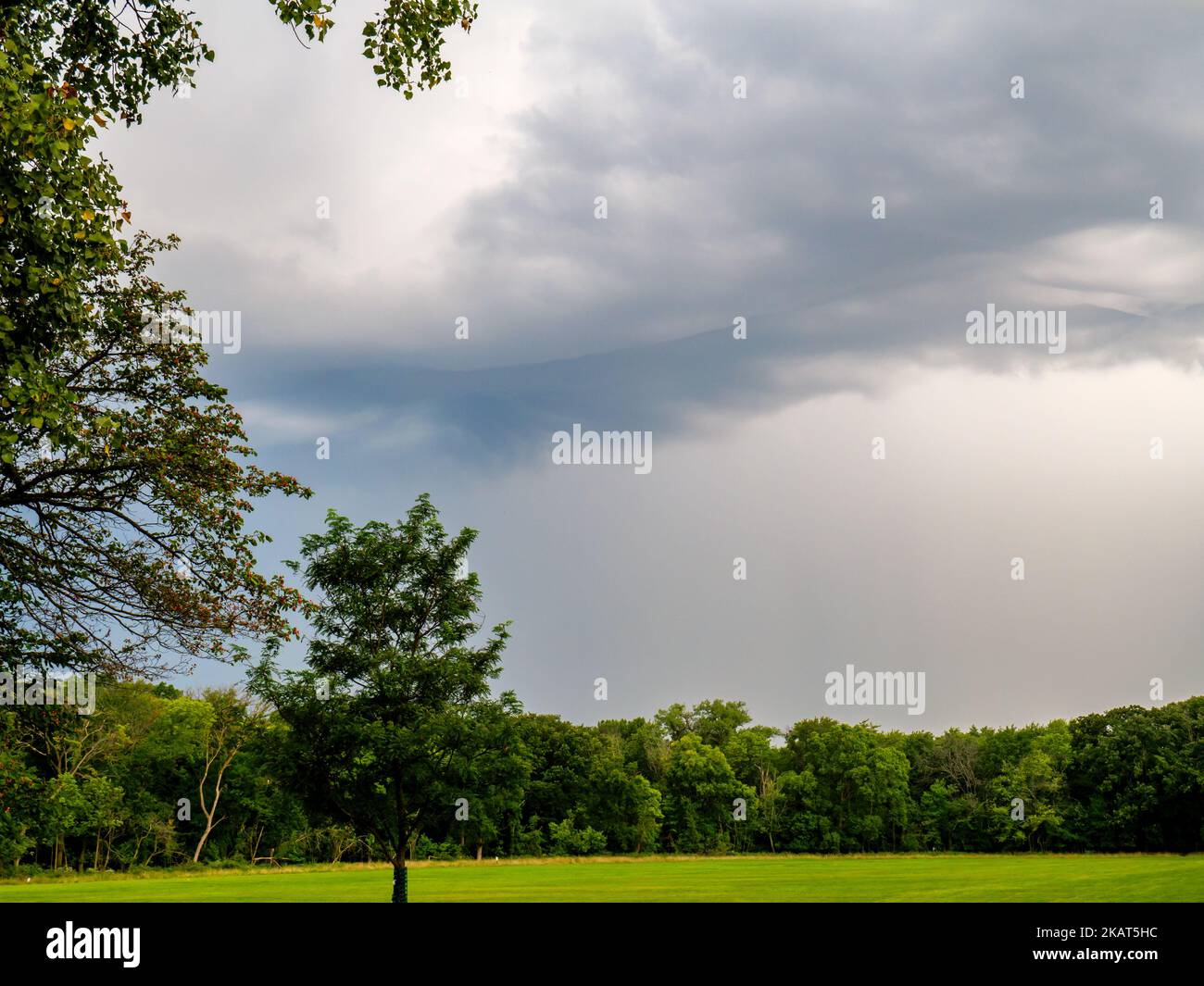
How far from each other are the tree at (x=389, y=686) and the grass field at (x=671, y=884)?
9.79 m

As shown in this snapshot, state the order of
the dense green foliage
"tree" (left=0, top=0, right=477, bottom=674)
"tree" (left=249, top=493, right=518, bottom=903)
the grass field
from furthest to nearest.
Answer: the dense green foliage, the grass field, "tree" (left=249, top=493, right=518, bottom=903), "tree" (left=0, top=0, right=477, bottom=674)

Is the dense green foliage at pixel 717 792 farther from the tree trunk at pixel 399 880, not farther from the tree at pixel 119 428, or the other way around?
the tree at pixel 119 428

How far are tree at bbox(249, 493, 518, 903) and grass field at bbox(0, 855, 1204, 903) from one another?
9.79 m

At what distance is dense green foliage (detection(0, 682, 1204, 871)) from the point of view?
81.2 metres

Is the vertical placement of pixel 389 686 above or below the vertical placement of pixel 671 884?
above

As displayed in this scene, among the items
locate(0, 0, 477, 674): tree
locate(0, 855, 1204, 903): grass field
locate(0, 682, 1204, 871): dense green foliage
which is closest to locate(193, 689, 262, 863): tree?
locate(0, 682, 1204, 871): dense green foliage

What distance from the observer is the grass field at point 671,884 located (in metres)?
43.8

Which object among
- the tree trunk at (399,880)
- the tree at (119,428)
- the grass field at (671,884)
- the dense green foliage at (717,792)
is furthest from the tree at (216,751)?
the tree at (119,428)

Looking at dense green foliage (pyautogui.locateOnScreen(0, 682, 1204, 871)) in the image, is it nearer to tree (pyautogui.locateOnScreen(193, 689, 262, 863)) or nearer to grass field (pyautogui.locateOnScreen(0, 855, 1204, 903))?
tree (pyautogui.locateOnScreen(193, 689, 262, 863))

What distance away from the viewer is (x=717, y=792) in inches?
4139

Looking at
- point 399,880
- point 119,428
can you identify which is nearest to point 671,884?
point 399,880

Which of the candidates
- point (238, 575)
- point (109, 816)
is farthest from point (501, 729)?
point (109, 816)

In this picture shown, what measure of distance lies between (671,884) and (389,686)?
27.2 metres

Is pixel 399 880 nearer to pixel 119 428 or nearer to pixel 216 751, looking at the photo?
pixel 119 428
